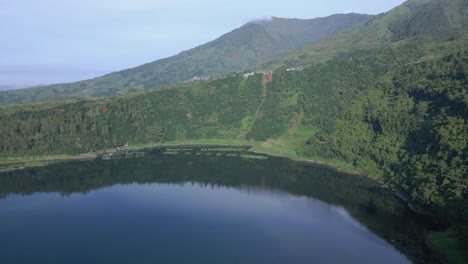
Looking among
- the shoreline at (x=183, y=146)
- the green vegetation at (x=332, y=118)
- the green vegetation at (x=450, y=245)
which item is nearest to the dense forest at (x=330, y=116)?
the green vegetation at (x=332, y=118)

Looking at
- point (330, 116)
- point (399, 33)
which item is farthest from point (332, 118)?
point (399, 33)

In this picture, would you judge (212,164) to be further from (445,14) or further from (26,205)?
(445,14)

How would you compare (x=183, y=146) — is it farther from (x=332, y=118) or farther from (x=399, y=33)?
(x=399, y=33)

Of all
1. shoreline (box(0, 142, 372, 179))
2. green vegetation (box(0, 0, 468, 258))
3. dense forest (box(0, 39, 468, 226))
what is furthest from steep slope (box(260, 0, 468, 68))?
shoreline (box(0, 142, 372, 179))

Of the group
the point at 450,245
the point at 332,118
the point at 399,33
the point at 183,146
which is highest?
the point at 399,33

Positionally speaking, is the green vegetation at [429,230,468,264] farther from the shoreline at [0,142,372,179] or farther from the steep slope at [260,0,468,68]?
the steep slope at [260,0,468,68]

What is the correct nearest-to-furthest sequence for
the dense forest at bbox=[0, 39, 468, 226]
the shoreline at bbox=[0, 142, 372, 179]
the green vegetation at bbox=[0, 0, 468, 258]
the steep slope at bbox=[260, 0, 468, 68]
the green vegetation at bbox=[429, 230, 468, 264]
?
the green vegetation at bbox=[429, 230, 468, 264] → the green vegetation at bbox=[0, 0, 468, 258] → the dense forest at bbox=[0, 39, 468, 226] → the shoreline at bbox=[0, 142, 372, 179] → the steep slope at bbox=[260, 0, 468, 68]

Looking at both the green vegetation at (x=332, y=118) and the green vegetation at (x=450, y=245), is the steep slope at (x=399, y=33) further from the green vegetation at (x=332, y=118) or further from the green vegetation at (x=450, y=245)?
the green vegetation at (x=450, y=245)

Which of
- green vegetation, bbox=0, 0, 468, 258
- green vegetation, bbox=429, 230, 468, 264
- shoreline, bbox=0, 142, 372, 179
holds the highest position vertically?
green vegetation, bbox=0, 0, 468, 258

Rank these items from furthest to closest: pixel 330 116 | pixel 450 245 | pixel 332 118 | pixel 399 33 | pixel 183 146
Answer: pixel 399 33, pixel 183 146, pixel 330 116, pixel 332 118, pixel 450 245

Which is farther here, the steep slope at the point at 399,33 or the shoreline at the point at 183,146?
the steep slope at the point at 399,33

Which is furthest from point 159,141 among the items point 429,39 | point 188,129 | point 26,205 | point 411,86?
point 429,39
